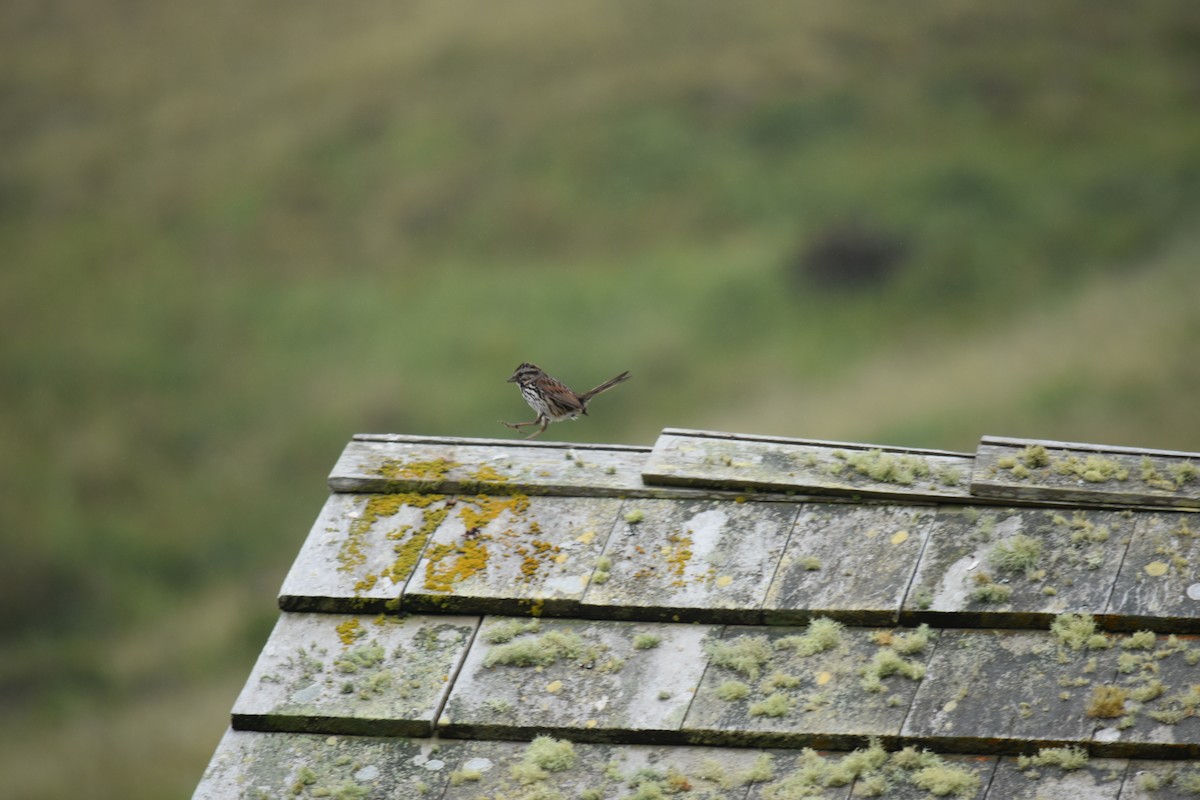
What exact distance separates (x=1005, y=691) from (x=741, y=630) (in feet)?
2.45

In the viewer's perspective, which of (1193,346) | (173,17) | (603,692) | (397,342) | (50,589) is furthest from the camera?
(173,17)

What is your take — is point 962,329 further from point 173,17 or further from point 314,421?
point 173,17

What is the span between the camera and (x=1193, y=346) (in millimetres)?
13516

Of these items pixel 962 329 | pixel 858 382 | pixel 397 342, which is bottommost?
pixel 397 342

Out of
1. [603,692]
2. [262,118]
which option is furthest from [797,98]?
[603,692]

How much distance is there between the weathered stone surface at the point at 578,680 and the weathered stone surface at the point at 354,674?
0.26ft

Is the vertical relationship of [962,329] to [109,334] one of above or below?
above

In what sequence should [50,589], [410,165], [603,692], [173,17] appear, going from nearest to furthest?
[603,692], [50,589], [410,165], [173,17]

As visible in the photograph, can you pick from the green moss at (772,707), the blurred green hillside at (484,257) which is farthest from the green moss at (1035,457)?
the blurred green hillside at (484,257)

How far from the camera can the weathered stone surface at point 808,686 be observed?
11.3 ft

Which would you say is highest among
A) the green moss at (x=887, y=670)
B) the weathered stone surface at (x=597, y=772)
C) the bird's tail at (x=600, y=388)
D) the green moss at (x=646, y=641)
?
the bird's tail at (x=600, y=388)

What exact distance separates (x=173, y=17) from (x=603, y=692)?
16.5m

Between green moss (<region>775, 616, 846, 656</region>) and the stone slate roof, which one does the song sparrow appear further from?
green moss (<region>775, 616, 846, 656</region>)

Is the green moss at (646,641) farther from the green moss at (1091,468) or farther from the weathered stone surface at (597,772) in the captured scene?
the green moss at (1091,468)
